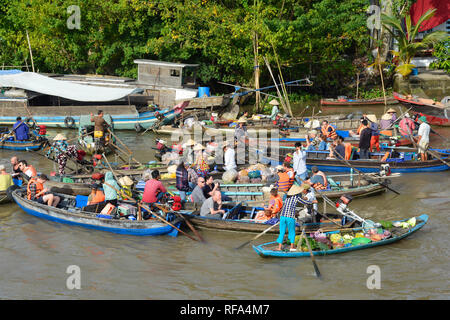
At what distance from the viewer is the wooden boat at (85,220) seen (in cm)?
1376

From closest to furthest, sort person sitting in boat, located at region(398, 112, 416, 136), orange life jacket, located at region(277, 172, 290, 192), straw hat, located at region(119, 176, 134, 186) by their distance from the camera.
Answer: orange life jacket, located at region(277, 172, 290, 192) → straw hat, located at region(119, 176, 134, 186) → person sitting in boat, located at region(398, 112, 416, 136)

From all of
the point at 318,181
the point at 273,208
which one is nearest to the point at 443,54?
the point at 318,181

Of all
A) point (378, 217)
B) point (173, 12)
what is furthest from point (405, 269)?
point (173, 12)

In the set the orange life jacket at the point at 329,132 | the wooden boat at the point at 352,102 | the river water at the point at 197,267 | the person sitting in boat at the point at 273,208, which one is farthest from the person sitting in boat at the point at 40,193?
the wooden boat at the point at 352,102

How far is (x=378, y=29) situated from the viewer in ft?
102

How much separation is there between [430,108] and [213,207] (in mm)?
14914

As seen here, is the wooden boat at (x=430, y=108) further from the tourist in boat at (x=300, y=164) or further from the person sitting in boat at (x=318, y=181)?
the person sitting in boat at (x=318, y=181)

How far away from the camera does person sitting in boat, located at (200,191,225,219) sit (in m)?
14.1

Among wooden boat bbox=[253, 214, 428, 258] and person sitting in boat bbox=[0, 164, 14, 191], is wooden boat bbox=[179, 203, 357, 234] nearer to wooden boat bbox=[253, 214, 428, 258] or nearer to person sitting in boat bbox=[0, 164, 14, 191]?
wooden boat bbox=[253, 214, 428, 258]

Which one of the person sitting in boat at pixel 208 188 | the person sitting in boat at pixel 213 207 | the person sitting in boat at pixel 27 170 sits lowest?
Answer: the person sitting in boat at pixel 213 207

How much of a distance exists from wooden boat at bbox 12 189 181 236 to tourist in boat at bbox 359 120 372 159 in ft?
26.2

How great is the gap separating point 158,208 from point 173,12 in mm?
18579

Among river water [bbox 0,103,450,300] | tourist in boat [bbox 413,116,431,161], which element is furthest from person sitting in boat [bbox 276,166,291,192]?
tourist in boat [bbox 413,116,431,161]

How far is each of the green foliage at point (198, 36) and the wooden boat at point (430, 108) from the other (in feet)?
19.7
